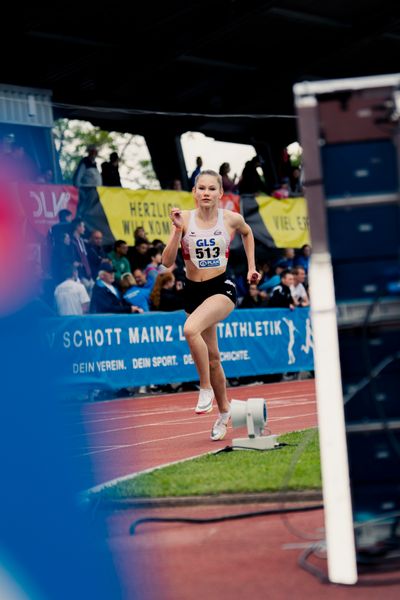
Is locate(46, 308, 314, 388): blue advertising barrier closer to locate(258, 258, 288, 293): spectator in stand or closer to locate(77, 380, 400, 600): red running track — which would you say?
locate(258, 258, 288, 293): spectator in stand

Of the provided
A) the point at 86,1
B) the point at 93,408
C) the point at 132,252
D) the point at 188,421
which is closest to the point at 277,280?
the point at 132,252

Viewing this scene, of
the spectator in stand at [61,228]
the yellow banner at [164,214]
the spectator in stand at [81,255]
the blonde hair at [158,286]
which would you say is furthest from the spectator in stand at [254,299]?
the spectator in stand at [61,228]

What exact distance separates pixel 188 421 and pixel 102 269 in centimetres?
621

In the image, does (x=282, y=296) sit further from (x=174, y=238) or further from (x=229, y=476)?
(x=229, y=476)

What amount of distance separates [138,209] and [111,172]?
127cm

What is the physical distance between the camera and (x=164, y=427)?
11125 millimetres

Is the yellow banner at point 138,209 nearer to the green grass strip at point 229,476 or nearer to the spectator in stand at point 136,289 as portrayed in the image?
the spectator in stand at point 136,289

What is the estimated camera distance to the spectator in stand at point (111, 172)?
A: 69.3ft

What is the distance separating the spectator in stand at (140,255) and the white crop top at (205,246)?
33.3 feet

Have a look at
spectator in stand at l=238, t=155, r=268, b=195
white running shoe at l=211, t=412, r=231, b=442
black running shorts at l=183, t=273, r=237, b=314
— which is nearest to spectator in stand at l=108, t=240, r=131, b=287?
spectator in stand at l=238, t=155, r=268, b=195

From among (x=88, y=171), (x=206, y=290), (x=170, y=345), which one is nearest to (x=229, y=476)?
(x=206, y=290)

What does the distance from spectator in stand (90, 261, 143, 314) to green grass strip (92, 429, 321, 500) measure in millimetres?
9681

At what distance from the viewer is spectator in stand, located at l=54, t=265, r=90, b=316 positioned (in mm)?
16453

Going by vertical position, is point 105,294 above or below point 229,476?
above
